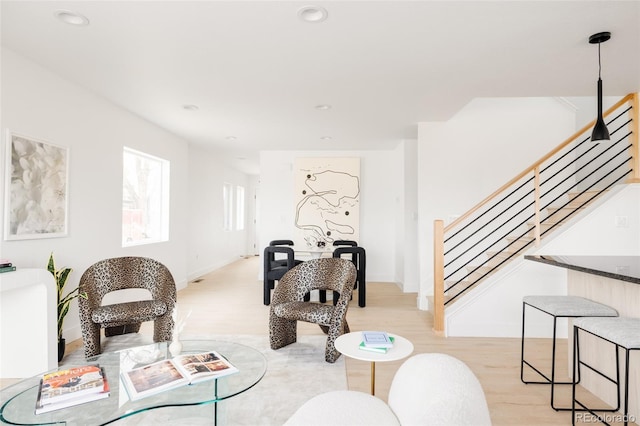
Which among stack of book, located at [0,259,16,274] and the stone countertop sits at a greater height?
the stone countertop

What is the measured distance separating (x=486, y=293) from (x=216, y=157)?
6.24 metres

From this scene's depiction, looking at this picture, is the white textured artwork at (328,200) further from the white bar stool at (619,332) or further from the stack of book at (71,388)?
the stack of book at (71,388)

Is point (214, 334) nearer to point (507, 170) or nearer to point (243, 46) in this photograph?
point (243, 46)

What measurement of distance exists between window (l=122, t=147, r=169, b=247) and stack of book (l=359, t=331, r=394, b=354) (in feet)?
12.4

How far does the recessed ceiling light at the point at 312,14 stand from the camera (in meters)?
2.37

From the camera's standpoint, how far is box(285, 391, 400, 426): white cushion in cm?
140

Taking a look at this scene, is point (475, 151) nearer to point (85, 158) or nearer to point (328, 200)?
point (328, 200)

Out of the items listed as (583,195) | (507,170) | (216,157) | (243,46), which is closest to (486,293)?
(583,195)

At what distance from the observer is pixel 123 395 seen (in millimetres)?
1800

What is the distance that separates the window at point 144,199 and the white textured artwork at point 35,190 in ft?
4.44

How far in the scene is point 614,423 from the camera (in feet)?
7.49

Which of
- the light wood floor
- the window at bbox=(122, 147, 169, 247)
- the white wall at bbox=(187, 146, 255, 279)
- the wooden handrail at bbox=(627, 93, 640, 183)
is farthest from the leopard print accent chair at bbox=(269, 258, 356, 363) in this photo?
the white wall at bbox=(187, 146, 255, 279)

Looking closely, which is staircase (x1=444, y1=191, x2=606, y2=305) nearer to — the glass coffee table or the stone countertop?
the stone countertop

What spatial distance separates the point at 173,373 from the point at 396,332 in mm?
2693
